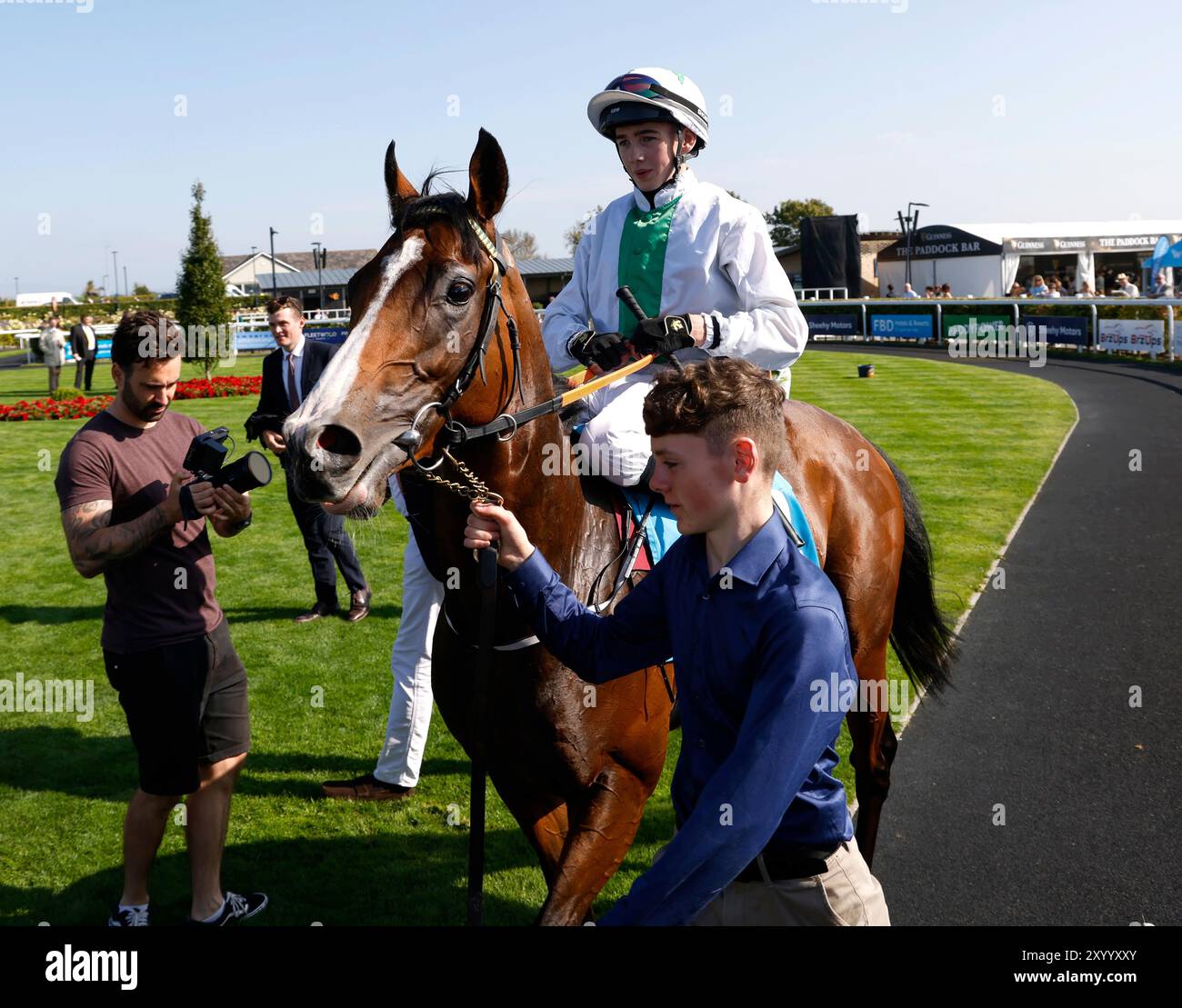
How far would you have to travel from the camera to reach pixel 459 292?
2.51 m

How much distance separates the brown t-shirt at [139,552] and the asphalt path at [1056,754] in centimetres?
268

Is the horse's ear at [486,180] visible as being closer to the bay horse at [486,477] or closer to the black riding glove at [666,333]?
the bay horse at [486,477]

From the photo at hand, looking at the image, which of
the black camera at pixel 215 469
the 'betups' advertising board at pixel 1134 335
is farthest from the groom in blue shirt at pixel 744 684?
the 'betups' advertising board at pixel 1134 335

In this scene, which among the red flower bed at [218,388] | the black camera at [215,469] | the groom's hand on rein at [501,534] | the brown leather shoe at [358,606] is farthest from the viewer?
the red flower bed at [218,388]

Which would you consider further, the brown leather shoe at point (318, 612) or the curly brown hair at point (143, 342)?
the brown leather shoe at point (318, 612)

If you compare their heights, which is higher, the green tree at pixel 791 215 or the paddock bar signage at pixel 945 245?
the green tree at pixel 791 215

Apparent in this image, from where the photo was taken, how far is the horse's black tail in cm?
465

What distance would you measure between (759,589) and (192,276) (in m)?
27.7

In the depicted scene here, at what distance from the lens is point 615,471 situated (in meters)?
3.10

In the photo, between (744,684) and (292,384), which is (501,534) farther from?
(292,384)

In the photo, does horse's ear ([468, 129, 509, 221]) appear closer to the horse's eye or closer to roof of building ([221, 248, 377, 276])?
the horse's eye

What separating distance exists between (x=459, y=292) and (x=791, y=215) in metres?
72.0

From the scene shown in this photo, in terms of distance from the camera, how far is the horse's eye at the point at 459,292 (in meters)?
2.50

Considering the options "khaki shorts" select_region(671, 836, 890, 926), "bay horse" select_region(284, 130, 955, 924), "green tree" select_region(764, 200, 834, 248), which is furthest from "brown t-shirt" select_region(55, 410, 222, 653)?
"green tree" select_region(764, 200, 834, 248)
